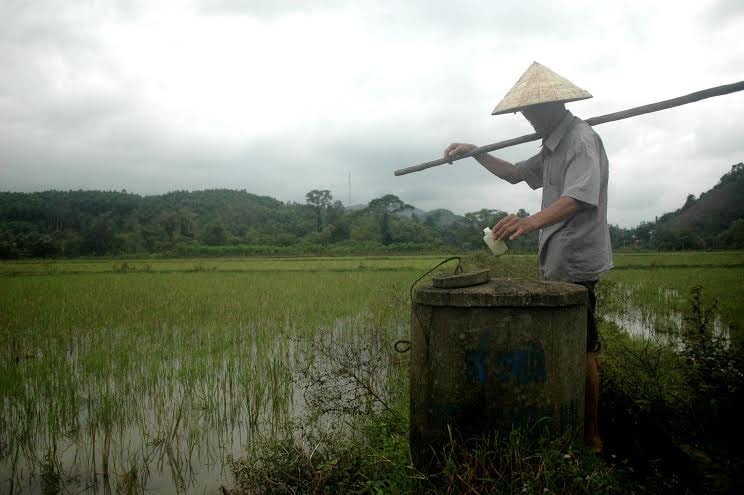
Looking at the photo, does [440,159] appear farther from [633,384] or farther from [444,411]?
[633,384]

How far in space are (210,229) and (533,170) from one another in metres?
42.2

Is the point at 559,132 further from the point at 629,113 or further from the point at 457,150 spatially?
the point at 457,150

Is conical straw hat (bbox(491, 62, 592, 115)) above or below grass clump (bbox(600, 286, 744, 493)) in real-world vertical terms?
above

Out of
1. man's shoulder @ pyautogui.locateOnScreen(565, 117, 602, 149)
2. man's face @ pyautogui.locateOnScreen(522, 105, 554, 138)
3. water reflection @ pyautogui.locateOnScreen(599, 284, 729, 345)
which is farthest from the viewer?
water reflection @ pyautogui.locateOnScreen(599, 284, 729, 345)

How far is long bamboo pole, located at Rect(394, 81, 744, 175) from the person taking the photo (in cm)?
195

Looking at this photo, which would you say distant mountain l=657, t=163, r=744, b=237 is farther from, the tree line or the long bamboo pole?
the long bamboo pole

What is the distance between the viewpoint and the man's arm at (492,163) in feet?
8.59

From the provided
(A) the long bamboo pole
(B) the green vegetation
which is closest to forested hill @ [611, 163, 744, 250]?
(B) the green vegetation

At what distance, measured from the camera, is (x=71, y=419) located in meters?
3.31

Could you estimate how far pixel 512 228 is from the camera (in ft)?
6.47

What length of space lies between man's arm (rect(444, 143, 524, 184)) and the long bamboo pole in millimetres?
38

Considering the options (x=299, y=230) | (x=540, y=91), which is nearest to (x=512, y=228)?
(x=540, y=91)

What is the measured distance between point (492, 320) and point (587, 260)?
0.63 meters

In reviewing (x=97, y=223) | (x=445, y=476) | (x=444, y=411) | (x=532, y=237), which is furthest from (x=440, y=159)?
(x=97, y=223)
